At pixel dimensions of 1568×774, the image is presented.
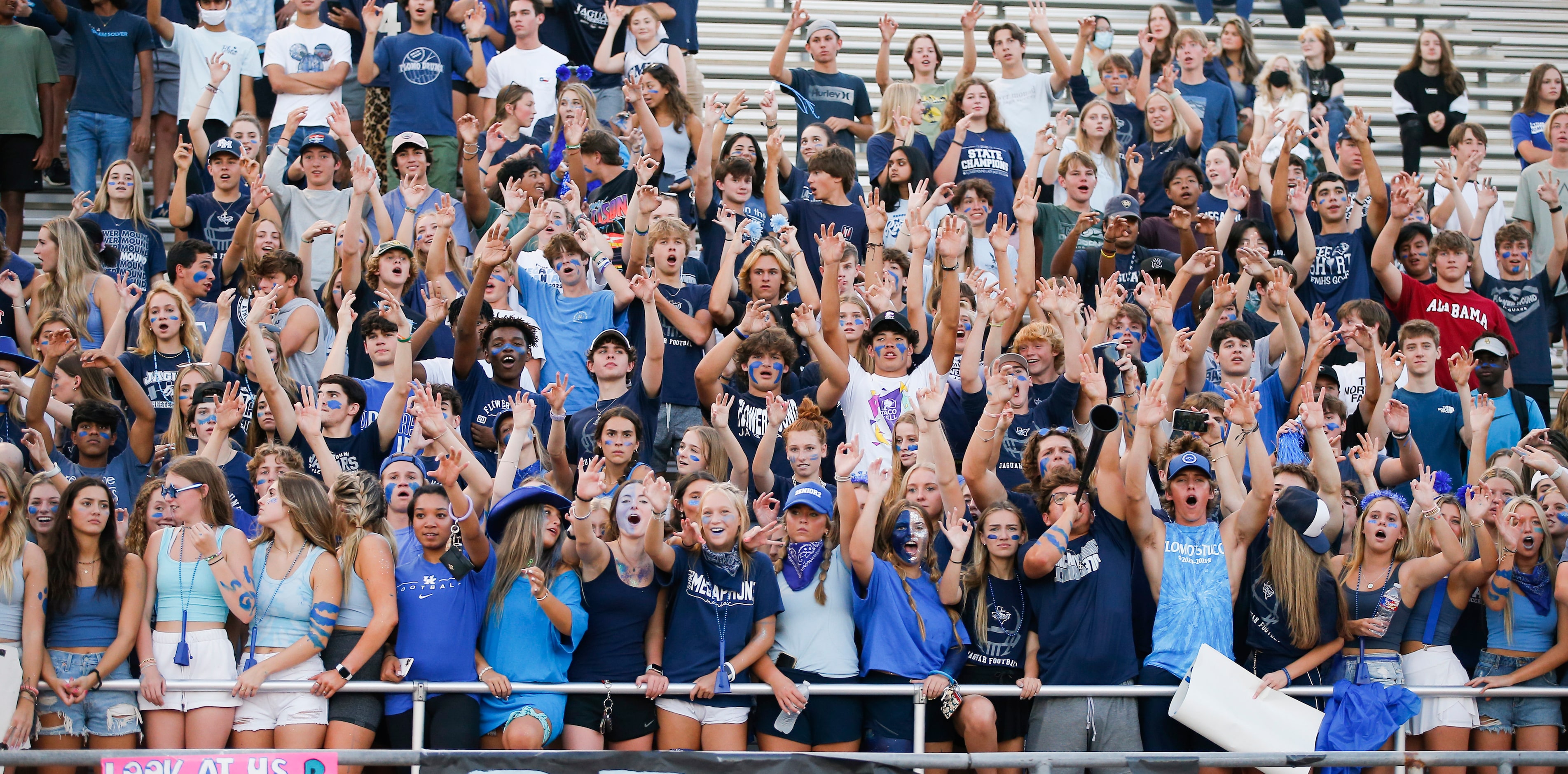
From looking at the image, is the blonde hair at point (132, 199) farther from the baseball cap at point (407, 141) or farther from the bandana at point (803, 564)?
the bandana at point (803, 564)

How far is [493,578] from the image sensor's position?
20.9 feet

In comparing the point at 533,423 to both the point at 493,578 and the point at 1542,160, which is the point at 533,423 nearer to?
the point at 493,578

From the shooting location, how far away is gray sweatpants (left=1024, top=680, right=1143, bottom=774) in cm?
625

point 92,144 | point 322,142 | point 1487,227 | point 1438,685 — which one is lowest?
point 1438,685

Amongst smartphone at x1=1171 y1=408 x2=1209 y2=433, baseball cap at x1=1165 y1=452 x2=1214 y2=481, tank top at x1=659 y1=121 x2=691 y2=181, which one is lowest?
baseball cap at x1=1165 y1=452 x2=1214 y2=481

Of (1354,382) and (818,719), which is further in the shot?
(1354,382)

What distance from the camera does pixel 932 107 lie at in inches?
458

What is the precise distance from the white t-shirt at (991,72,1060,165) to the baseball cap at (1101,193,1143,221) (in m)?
2.13

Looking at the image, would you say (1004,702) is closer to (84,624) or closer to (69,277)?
(84,624)

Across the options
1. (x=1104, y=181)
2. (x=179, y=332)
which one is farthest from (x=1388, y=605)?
(x=179, y=332)

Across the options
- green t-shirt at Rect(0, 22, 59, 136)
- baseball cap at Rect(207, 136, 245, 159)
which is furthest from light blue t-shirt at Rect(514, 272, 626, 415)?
green t-shirt at Rect(0, 22, 59, 136)

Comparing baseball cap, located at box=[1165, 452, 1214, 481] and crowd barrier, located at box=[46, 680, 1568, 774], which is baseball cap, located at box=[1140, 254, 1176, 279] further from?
crowd barrier, located at box=[46, 680, 1568, 774]

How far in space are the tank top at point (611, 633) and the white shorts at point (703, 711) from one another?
0.17m

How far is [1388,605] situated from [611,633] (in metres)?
3.11
